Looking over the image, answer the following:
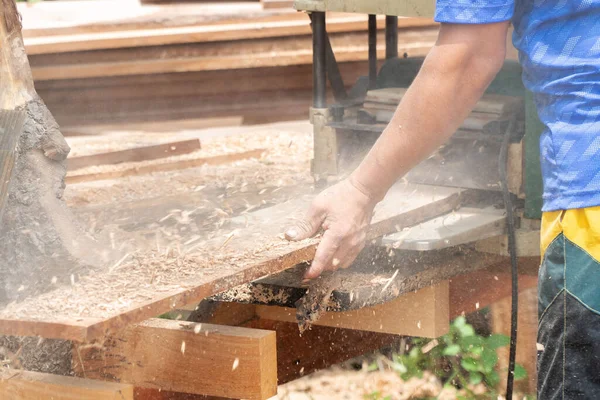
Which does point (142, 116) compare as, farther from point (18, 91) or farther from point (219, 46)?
point (18, 91)

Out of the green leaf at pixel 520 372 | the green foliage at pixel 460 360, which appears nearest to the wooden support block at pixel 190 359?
the green foliage at pixel 460 360

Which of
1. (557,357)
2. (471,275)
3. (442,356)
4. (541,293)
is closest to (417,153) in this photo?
(541,293)

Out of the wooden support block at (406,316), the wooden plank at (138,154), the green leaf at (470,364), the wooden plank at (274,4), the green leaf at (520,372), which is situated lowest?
the green leaf at (520,372)

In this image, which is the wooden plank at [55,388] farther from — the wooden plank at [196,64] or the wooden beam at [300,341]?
the wooden plank at [196,64]

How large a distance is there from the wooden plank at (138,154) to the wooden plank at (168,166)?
0.19 meters

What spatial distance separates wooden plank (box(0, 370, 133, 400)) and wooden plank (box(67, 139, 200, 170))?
7.94 feet

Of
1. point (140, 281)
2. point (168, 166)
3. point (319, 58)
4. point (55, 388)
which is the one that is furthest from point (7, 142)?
point (168, 166)

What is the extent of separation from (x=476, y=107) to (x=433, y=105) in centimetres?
130

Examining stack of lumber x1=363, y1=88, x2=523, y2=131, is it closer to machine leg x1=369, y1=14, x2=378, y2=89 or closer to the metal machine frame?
the metal machine frame

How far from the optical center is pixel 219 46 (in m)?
5.67

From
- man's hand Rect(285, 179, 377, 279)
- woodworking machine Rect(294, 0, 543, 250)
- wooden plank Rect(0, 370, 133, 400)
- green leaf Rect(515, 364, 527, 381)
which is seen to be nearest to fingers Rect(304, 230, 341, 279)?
man's hand Rect(285, 179, 377, 279)

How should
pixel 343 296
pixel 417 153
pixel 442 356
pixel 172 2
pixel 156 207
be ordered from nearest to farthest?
pixel 417 153, pixel 343 296, pixel 156 207, pixel 442 356, pixel 172 2

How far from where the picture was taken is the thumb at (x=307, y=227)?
7.51 ft

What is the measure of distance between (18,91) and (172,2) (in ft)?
14.9
